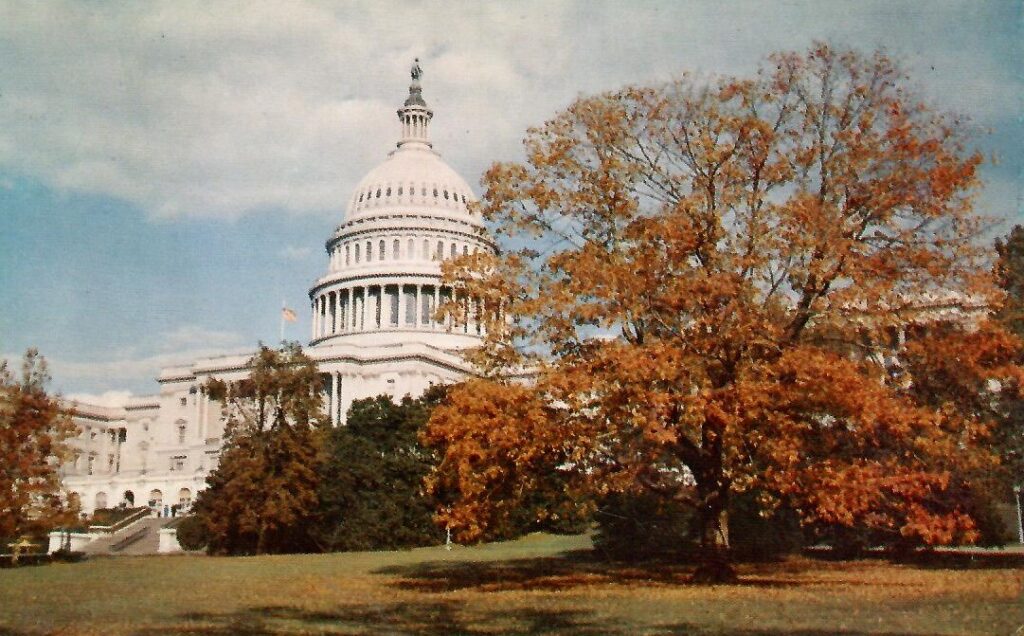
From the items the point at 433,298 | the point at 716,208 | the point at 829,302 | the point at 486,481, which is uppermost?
the point at 433,298

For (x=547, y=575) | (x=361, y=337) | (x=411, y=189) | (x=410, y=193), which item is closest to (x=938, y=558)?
(x=547, y=575)

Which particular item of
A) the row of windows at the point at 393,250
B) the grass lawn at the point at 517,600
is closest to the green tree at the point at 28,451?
the grass lawn at the point at 517,600

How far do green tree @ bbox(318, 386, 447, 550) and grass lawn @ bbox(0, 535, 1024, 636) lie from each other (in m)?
15.5

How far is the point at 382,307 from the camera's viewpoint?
114 m

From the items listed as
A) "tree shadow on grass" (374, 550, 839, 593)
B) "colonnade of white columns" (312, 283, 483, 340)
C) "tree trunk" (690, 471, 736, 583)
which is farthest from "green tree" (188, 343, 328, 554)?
"colonnade of white columns" (312, 283, 483, 340)

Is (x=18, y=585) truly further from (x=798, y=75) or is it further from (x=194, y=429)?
(x=194, y=429)

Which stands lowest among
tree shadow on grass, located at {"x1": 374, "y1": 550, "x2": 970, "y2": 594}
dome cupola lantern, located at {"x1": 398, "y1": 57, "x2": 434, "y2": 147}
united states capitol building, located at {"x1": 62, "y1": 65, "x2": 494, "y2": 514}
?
tree shadow on grass, located at {"x1": 374, "y1": 550, "x2": 970, "y2": 594}

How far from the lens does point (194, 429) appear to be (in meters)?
107

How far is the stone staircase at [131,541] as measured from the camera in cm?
5506

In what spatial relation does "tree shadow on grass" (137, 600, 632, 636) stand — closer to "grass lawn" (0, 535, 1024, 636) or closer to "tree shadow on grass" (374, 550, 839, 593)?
"grass lawn" (0, 535, 1024, 636)

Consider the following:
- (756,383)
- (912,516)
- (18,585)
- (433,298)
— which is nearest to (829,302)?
(756,383)

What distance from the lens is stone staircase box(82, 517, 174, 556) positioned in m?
55.1

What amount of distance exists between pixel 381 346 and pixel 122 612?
283 ft

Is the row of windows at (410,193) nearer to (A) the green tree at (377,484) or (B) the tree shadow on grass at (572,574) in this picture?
(A) the green tree at (377,484)
